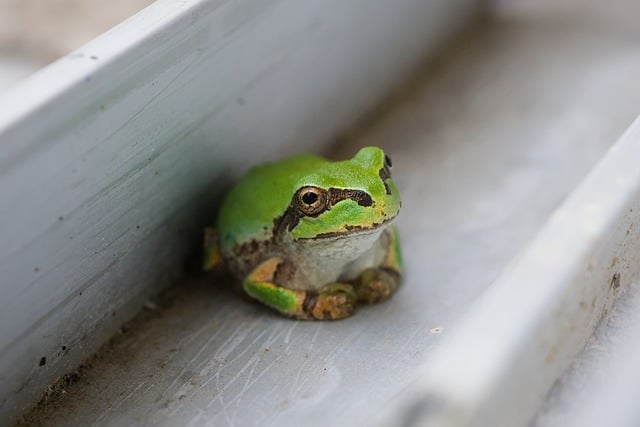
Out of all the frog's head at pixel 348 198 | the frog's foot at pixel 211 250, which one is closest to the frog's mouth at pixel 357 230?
the frog's head at pixel 348 198

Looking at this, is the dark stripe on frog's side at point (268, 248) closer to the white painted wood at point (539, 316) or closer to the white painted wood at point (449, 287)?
the white painted wood at point (449, 287)

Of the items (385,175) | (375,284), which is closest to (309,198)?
(385,175)

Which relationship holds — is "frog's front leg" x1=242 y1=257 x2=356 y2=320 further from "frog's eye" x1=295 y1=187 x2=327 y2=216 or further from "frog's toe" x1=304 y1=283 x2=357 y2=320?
"frog's eye" x1=295 y1=187 x2=327 y2=216

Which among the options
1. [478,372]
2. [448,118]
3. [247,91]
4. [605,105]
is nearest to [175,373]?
[247,91]

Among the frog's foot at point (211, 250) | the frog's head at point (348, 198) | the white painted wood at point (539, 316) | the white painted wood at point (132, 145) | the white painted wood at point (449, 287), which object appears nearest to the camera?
the white painted wood at point (539, 316)

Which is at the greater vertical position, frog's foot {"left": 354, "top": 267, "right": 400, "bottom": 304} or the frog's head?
the frog's head

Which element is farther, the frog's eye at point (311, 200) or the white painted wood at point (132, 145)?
the frog's eye at point (311, 200)

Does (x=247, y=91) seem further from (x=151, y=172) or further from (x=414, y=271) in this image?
(x=414, y=271)

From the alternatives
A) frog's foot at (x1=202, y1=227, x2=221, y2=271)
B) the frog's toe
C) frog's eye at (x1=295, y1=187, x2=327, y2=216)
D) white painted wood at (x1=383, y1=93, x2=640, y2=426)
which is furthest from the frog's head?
white painted wood at (x1=383, y1=93, x2=640, y2=426)
